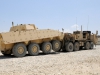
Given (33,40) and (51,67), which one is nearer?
(51,67)

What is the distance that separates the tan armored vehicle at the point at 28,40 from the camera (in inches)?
639

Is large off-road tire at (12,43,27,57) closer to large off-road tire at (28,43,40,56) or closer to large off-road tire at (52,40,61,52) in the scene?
large off-road tire at (28,43,40,56)

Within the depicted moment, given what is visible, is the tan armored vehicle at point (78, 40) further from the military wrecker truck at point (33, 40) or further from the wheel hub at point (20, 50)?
the wheel hub at point (20, 50)

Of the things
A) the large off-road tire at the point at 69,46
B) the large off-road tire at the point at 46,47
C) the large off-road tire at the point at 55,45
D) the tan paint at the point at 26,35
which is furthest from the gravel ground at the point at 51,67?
the large off-road tire at the point at 69,46

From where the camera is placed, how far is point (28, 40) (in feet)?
56.8

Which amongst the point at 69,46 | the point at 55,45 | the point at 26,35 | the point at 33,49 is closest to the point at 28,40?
the point at 26,35

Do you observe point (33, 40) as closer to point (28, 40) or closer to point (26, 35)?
point (28, 40)

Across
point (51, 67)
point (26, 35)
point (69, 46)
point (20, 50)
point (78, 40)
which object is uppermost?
point (26, 35)

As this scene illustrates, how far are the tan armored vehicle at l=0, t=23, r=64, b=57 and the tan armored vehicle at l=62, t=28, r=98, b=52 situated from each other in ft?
5.66

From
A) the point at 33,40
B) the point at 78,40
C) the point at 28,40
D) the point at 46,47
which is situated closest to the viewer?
the point at 28,40

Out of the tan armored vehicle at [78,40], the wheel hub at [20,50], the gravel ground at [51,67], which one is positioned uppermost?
the tan armored vehicle at [78,40]

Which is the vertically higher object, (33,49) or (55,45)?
(55,45)

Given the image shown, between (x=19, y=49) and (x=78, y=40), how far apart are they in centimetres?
924

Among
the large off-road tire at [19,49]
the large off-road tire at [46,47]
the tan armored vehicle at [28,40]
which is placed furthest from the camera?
the large off-road tire at [46,47]
